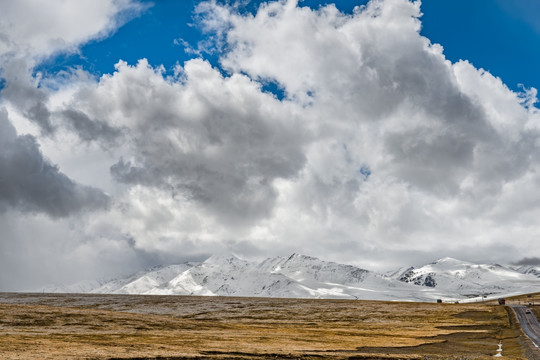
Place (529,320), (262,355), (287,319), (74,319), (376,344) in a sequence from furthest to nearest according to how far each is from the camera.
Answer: (287,319), (529,320), (74,319), (376,344), (262,355)

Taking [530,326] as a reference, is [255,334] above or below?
above

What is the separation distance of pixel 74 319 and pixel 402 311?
108 m

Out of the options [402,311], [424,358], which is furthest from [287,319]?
[424,358]

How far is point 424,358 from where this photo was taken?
192ft

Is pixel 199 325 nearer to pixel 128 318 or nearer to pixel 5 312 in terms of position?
pixel 128 318

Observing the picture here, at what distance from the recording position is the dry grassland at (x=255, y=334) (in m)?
57.6

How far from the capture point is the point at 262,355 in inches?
2212

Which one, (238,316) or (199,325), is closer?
(199,325)

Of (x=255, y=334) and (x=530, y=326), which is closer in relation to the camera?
(x=255, y=334)

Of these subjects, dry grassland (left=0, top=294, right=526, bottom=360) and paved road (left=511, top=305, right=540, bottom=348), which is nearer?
dry grassland (left=0, top=294, right=526, bottom=360)

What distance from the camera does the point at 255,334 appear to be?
308 ft

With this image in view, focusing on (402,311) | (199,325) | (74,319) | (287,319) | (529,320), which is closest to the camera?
(199,325)

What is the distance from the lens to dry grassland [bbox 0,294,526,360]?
2266 inches

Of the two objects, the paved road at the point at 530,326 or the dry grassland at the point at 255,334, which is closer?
the dry grassland at the point at 255,334
